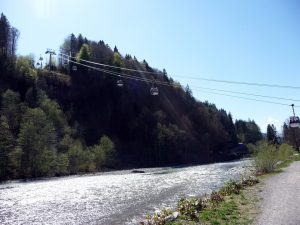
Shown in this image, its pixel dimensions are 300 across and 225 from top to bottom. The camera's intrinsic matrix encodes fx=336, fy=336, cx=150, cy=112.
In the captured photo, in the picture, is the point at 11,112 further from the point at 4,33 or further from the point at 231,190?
the point at 231,190

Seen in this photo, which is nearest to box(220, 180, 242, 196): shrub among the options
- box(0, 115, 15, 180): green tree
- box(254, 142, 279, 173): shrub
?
box(254, 142, 279, 173): shrub

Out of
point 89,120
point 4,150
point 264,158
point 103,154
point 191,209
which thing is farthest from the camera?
point 89,120

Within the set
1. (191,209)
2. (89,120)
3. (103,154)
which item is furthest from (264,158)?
(89,120)

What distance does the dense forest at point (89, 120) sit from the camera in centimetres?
6294

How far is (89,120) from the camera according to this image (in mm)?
127062

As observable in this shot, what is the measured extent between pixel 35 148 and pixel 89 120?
221 feet

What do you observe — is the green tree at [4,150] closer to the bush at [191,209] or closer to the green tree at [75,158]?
the green tree at [75,158]

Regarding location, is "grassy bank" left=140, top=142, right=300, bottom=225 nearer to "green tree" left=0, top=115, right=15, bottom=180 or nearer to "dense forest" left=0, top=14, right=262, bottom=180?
"green tree" left=0, top=115, right=15, bottom=180

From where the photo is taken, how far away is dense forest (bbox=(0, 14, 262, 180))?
206 feet

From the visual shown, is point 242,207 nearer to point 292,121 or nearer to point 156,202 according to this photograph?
point 156,202

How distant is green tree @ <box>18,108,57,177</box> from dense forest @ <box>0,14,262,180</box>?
0.17m

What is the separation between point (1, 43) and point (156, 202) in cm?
10664

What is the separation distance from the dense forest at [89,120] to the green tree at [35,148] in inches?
6.5

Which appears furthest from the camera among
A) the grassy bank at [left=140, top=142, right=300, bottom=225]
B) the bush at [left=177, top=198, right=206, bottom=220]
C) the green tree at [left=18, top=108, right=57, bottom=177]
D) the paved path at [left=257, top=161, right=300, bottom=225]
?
the green tree at [left=18, top=108, right=57, bottom=177]
